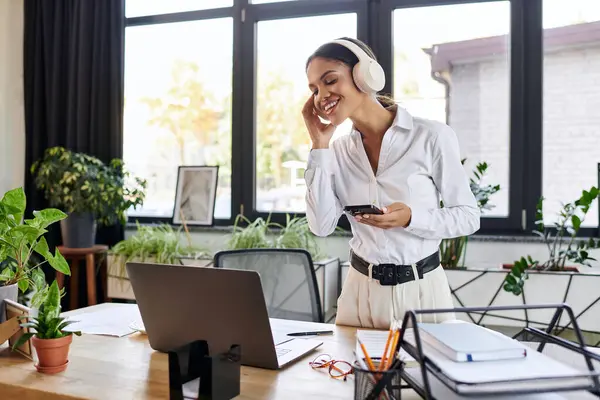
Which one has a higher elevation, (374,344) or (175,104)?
(175,104)

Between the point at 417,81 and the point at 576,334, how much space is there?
104 inches

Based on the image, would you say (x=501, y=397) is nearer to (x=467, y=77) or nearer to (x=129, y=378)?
(x=129, y=378)

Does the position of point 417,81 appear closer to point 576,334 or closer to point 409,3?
point 409,3

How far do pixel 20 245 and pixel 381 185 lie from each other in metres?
0.97

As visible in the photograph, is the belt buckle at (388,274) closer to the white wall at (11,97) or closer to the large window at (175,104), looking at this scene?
the large window at (175,104)

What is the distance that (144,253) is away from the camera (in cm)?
345

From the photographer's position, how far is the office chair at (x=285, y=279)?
1.99 metres

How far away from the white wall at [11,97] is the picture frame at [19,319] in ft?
9.71

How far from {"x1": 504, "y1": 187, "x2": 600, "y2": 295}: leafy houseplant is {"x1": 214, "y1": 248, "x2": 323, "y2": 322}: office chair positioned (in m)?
1.14

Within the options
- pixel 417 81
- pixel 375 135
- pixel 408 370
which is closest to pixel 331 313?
pixel 417 81

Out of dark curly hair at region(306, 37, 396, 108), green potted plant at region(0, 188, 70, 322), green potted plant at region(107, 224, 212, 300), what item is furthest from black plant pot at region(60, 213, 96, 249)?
dark curly hair at region(306, 37, 396, 108)

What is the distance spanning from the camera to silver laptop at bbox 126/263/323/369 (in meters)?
1.07

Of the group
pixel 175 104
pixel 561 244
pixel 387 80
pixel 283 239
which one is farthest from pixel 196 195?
pixel 561 244

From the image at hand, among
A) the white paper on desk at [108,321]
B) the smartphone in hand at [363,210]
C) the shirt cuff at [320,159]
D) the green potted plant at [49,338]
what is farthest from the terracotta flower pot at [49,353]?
the shirt cuff at [320,159]
